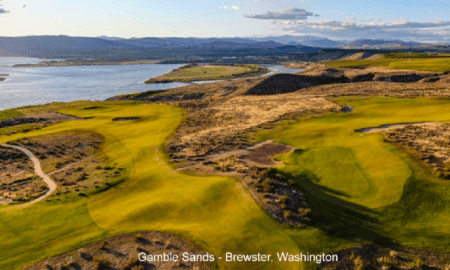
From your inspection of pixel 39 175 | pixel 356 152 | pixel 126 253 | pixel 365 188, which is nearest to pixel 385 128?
pixel 356 152

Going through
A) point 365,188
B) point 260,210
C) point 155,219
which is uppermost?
point 365,188

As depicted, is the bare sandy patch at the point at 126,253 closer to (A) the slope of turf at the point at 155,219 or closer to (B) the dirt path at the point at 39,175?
(A) the slope of turf at the point at 155,219

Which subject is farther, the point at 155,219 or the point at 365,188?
the point at 365,188

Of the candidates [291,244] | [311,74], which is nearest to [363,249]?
[291,244]

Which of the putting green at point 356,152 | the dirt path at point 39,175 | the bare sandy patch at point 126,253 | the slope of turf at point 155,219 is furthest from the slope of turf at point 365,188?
the dirt path at point 39,175

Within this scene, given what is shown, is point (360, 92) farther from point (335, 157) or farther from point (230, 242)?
point (230, 242)

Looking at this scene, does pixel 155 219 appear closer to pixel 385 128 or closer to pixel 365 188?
pixel 365 188

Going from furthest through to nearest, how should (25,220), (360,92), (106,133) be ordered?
1. (360,92)
2. (106,133)
3. (25,220)

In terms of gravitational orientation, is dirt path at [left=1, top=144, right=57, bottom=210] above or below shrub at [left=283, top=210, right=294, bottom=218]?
below

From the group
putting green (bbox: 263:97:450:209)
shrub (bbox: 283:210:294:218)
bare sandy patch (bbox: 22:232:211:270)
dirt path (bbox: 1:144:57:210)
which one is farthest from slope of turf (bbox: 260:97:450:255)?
dirt path (bbox: 1:144:57:210)

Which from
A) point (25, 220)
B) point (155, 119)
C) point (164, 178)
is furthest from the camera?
point (155, 119)

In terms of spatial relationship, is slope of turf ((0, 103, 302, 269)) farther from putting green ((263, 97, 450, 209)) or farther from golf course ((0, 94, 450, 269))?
Answer: putting green ((263, 97, 450, 209))
